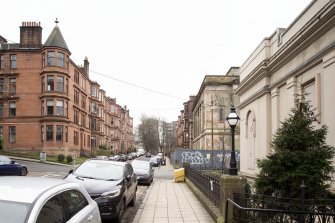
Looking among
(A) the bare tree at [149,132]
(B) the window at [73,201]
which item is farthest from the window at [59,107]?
(A) the bare tree at [149,132]

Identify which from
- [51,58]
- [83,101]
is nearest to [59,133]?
[51,58]

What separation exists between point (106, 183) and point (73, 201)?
4.85 meters

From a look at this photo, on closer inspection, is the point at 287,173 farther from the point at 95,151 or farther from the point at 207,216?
the point at 95,151

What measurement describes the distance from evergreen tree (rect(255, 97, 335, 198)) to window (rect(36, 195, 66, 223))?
5.10m

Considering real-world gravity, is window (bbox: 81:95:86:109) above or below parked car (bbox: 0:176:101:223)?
above

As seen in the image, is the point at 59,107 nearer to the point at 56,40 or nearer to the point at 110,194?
the point at 56,40

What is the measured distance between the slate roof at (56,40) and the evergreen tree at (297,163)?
4467cm

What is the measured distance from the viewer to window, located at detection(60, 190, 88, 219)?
508cm

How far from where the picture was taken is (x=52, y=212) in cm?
454

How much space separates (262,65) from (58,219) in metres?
16.9

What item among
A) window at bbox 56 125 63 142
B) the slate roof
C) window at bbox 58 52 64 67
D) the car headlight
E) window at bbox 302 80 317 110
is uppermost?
the slate roof

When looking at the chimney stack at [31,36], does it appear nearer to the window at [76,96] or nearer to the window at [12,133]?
the window at [76,96]

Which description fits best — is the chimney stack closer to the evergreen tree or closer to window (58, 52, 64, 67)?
window (58, 52, 64, 67)

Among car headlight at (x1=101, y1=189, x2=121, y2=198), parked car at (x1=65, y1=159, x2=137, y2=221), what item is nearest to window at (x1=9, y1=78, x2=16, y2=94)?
parked car at (x1=65, y1=159, x2=137, y2=221)
